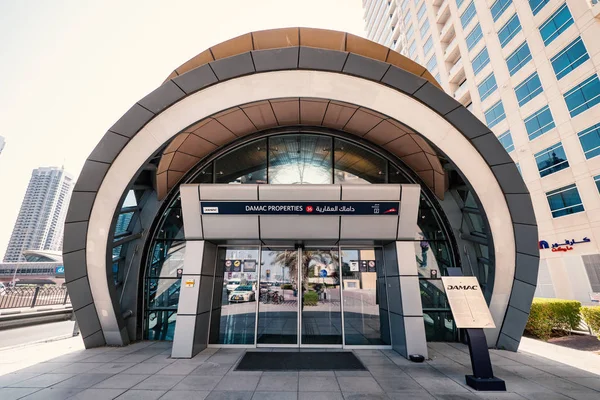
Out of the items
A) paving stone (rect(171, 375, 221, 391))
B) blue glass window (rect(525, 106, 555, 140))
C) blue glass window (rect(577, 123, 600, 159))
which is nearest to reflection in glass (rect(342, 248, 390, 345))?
paving stone (rect(171, 375, 221, 391))

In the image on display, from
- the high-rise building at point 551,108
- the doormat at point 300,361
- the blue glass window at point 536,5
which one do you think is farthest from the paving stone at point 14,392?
the blue glass window at point 536,5

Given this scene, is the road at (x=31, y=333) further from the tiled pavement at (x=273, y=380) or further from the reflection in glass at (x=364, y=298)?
the reflection in glass at (x=364, y=298)

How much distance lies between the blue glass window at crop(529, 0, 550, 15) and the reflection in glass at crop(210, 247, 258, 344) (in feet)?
103

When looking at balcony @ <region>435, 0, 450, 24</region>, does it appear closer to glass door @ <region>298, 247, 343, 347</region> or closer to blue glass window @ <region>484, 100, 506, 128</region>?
blue glass window @ <region>484, 100, 506, 128</region>

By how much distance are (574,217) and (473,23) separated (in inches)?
939

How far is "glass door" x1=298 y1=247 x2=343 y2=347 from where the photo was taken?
9.11 metres

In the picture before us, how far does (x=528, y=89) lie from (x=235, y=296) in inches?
1166

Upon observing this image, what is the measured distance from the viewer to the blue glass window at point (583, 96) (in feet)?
59.9

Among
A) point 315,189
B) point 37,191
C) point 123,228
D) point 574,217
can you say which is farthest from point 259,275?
point 37,191

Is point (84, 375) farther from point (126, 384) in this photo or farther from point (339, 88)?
point (339, 88)

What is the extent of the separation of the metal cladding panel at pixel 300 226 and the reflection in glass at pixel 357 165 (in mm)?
2191

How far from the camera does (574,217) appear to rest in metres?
19.5

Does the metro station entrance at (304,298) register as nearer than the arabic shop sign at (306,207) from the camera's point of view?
No

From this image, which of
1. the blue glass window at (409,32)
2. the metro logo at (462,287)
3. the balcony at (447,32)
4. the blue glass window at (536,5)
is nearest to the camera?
the metro logo at (462,287)
